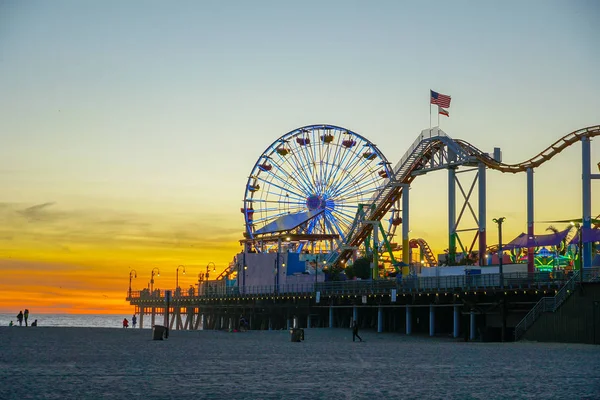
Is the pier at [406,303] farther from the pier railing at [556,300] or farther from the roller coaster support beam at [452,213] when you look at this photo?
the roller coaster support beam at [452,213]

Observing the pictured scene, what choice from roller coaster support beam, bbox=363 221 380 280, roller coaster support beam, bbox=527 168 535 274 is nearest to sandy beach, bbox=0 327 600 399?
roller coaster support beam, bbox=527 168 535 274

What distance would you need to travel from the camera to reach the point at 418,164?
83688 mm

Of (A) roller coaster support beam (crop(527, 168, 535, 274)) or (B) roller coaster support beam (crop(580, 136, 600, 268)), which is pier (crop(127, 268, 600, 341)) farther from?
(A) roller coaster support beam (crop(527, 168, 535, 274))

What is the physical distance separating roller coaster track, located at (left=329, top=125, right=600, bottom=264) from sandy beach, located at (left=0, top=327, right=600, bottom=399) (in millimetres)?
33931

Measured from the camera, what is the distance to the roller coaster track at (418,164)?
71875 millimetres

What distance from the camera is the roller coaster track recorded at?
71875 mm

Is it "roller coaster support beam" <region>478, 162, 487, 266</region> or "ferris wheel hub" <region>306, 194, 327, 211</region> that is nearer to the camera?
"roller coaster support beam" <region>478, 162, 487, 266</region>

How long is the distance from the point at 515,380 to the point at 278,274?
240 feet

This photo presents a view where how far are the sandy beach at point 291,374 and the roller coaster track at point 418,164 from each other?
111 feet

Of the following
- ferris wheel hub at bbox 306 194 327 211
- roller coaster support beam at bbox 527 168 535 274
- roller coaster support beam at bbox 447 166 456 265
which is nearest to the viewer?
roller coaster support beam at bbox 527 168 535 274

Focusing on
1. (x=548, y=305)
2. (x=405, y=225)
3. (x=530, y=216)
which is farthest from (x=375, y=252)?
(x=548, y=305)

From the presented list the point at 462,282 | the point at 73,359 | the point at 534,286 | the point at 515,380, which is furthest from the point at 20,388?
the point at 462,282

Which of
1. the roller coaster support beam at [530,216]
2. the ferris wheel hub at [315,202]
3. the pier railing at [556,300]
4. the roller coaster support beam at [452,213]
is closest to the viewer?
the pier railing at [556,300]

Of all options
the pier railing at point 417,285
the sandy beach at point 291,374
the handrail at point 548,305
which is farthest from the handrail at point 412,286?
the sandy beach at point 291,374
